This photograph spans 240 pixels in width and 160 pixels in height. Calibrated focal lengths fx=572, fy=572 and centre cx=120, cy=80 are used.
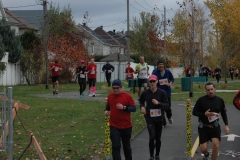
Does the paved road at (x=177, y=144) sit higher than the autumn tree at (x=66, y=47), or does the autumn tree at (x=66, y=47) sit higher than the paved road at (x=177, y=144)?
the autumn tree at (x=66, y=47)

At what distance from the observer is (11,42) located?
150 ft

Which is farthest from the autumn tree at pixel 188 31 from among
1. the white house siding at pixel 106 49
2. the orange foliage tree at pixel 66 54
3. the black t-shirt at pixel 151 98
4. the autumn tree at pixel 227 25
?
the white house siding at pixel 106 49

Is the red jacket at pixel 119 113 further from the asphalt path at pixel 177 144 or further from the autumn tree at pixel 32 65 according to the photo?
the autumn tree at pixel 32 65

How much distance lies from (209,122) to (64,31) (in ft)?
168

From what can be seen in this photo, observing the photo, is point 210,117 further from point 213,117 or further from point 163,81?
point 163,81

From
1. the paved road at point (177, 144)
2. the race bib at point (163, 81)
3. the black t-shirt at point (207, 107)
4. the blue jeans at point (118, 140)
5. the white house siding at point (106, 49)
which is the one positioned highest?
the white house siding at point (106, 49)

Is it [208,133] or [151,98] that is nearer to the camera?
[208,133]

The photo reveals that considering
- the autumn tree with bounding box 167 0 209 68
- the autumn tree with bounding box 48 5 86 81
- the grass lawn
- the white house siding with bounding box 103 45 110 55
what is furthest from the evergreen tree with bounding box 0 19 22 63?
the white house siding with bounding box 103 45 110 55

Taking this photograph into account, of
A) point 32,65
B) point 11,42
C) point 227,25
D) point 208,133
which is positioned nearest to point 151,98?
point 208,133

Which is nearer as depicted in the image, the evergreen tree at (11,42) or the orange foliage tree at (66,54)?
the evergreen tree at (11,42)

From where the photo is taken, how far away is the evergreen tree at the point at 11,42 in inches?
1738

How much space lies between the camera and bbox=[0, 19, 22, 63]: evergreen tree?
4416cm

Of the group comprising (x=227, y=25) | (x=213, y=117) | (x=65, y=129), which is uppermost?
(x=227, y=25)

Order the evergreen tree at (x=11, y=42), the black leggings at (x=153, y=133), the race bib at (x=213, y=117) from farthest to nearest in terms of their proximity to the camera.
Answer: the evergreen tree at (x=11, y=42) → the black leggings at (x=153, y=133) → the race bib at (x=213, y=117)
